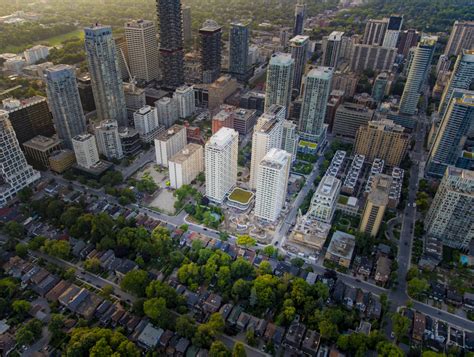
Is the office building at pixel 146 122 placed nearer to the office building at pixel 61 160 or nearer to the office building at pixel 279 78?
the office building at pixel 61 160

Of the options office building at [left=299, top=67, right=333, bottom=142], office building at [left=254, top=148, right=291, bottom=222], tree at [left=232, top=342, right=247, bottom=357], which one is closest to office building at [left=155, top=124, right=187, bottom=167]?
office building at [left=254, top=148, right=291, bottom=222]

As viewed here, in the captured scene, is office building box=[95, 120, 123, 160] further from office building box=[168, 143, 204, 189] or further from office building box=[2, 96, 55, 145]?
office building box=[168, 143, 204, 189]

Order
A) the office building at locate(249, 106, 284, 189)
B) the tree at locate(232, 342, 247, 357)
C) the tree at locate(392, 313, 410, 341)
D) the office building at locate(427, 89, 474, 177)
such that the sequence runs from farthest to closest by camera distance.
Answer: the office building at locate(427, 89, 474, 177), the office building at locate(249, 106, 284, 189), the tree at locate(392, 313, 410, 341), the tree at locate(232, 342, 247, 357)

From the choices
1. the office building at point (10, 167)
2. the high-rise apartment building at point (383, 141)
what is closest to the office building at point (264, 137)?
the high-rise apartment building at point (383, 141)

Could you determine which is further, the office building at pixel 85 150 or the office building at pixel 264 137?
the office building at pixel 85 150

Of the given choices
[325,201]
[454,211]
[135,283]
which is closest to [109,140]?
[135,283]

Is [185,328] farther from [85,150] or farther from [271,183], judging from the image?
[85,150]
